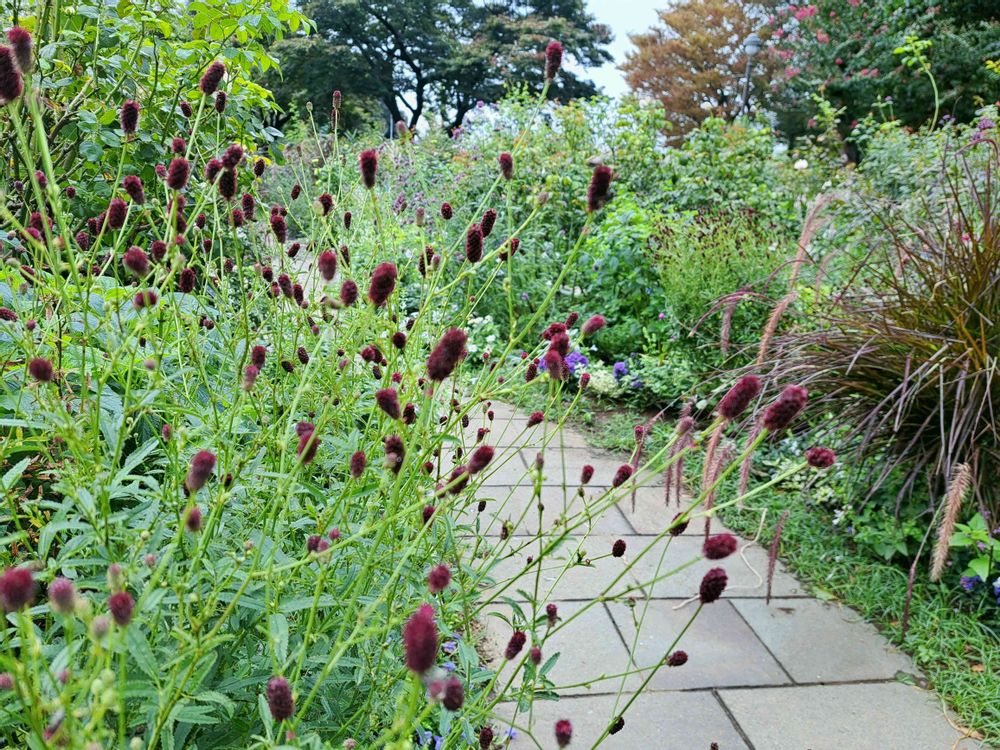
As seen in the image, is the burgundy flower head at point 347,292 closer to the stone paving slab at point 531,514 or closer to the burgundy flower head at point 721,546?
the burgundy flower head at point 721,546

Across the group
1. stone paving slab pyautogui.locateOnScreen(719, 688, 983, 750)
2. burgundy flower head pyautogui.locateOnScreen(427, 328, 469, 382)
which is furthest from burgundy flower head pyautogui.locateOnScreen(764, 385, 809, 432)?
stone paving slab pyautogui.locateOnScreen(719, 688, 983, 750)

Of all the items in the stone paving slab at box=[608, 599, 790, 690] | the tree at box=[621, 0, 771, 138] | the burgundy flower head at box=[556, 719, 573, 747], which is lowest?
the stone paving slab at box=[608, 599, 790, 690]

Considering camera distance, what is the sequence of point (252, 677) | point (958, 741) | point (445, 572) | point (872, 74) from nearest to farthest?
point (445, 572)
point (252, 677)
point (958, 741)
point (872, 74)

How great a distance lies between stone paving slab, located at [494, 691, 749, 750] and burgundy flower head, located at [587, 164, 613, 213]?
124 centimetres

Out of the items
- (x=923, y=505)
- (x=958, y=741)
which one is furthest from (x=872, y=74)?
(x=958, y=741)

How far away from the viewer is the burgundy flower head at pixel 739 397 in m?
0.91

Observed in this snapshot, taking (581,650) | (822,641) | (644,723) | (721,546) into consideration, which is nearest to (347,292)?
(721,546)

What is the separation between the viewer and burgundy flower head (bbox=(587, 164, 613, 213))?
1077mm

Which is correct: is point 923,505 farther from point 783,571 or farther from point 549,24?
point 549,24

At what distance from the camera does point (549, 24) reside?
27500mm

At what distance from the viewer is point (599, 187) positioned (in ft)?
3.63

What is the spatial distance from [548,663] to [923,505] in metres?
1.88

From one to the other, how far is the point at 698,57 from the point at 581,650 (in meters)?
26.4

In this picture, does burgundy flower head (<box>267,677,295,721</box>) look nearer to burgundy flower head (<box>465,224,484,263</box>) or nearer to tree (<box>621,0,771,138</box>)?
burgundy flower head (<box>465,224,484,263</box>)
